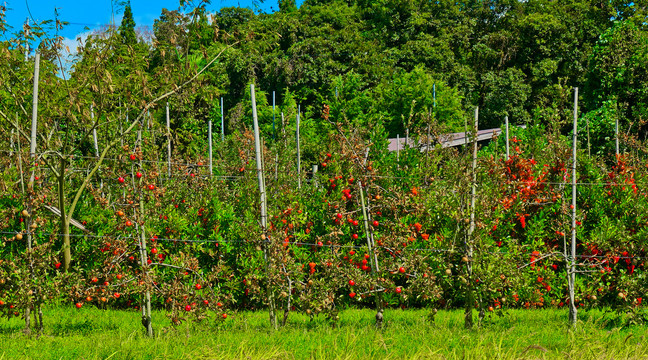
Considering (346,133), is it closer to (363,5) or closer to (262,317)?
(262,317)

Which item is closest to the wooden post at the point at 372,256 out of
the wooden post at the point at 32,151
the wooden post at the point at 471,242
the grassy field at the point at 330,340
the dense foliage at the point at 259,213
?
the dense foliage at the point at 259,213

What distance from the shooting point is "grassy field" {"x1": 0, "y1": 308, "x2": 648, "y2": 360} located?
4.48 meters

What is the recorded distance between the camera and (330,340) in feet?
16.3

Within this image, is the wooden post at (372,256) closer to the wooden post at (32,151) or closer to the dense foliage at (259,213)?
the dense foliage at (259,213)

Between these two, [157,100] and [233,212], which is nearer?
[157,100]

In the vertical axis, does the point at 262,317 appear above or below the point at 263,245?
below

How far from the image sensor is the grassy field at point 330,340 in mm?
4480

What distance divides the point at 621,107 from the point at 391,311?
460 inches

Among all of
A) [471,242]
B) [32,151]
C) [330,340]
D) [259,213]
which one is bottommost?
[330,340]

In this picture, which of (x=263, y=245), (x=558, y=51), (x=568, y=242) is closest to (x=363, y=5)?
(x=558, y=51)

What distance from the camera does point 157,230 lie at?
7082 mm

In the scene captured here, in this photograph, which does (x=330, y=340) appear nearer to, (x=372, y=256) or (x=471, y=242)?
(x=372, y=256)

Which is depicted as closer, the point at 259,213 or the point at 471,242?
the point at 471,242

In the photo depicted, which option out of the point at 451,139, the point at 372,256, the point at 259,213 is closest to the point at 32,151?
the point at 259,213
